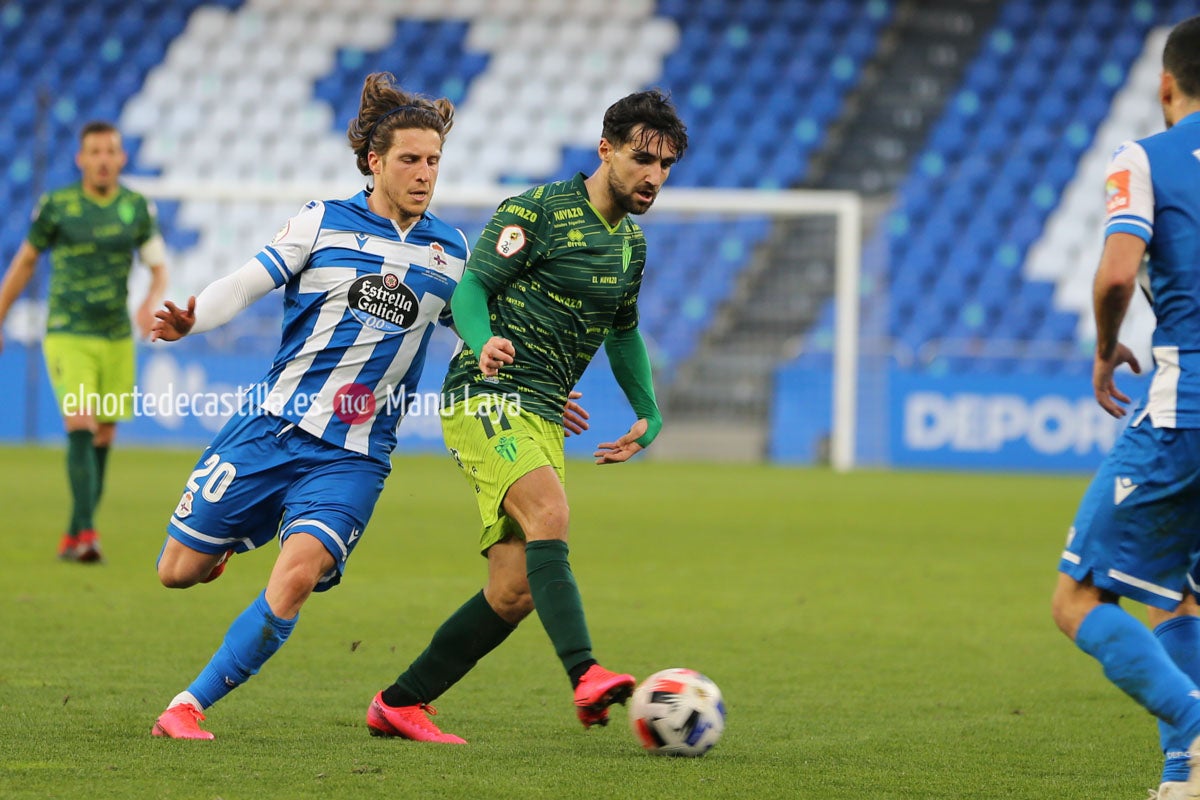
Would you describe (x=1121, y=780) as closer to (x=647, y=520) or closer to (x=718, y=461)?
(x=647, y=520)

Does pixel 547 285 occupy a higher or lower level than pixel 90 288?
lower

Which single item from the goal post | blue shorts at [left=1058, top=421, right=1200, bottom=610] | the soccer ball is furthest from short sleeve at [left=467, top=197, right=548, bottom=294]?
the goal post

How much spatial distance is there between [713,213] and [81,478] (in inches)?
517

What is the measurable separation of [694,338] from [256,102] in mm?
7859

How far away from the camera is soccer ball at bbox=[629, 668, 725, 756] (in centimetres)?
429

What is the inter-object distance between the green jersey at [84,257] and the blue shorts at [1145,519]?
660 centimetres

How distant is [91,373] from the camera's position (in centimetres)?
894

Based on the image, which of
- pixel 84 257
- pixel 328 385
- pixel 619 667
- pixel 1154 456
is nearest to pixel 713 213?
pixel 84 257

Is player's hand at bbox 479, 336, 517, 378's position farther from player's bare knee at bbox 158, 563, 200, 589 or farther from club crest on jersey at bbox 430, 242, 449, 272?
player's bare knee at bbox 158, 563, 200, 589

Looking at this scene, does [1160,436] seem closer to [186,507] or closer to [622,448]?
[622,448]

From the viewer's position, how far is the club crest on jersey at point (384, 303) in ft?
15.9

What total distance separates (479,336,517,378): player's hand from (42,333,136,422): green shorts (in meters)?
5.10

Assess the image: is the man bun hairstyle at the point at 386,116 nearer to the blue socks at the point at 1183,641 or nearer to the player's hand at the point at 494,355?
the player's hand at the point at 494,355

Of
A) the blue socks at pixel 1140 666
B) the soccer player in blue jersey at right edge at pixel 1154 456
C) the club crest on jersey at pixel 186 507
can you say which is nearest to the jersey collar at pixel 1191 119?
the soccer player in blue jersey at right edge at pixel 1154 456
